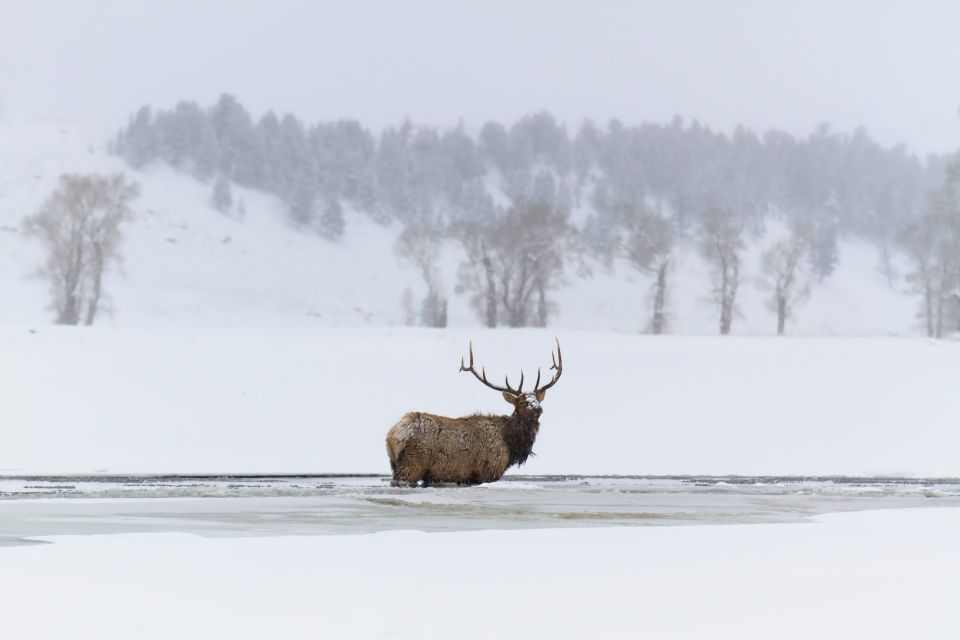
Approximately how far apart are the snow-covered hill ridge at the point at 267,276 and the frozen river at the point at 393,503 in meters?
102

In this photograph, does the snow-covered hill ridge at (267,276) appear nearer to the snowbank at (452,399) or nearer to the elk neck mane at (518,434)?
the snowbank at (452,399)

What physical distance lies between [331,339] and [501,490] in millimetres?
23256

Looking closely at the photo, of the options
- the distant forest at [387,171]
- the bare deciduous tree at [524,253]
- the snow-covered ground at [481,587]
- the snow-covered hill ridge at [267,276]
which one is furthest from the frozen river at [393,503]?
the distant forest at [387,171]

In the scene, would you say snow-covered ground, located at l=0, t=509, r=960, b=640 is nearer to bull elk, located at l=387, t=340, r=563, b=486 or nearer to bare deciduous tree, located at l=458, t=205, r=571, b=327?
bull elk, located at l=387, t=340, r=563, b=486

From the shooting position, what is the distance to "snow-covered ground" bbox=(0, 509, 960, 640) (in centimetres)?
722

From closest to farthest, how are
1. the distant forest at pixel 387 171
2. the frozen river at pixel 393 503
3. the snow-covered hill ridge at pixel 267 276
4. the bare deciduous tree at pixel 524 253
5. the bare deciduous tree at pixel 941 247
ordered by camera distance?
the frozen river at pixel 393 503 → the bare deciduous tree at pixel 941 247 → the bare deciduous tree at pixel 524 253 → the snow-covered hill ridge at pixel 267 276 → the distant forest at pixel 387 171

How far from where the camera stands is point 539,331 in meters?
43.0

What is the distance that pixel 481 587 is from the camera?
8422 mm

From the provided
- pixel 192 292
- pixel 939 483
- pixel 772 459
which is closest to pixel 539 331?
pixel 772 459

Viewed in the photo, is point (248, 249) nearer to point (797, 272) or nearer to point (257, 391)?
A: point (797, 272)

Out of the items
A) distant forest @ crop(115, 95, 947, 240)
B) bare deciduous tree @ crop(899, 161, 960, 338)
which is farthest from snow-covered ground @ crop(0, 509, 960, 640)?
distant forest @ crop(115, 95, 947, 240)

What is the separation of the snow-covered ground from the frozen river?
1.31m

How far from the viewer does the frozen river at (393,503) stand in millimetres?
12289

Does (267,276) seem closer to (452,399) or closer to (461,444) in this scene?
(452,399)
